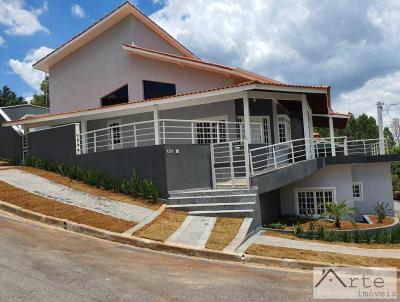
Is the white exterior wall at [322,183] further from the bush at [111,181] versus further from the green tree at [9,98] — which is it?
the green tree at [9,98]

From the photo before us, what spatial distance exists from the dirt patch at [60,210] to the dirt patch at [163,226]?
21.0 inches

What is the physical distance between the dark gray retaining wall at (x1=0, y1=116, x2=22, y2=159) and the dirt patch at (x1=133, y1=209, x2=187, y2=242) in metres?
12.6

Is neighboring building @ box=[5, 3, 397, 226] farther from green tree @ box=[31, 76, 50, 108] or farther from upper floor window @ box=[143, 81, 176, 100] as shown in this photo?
green tree @ box=[31, 76, 50, 108]

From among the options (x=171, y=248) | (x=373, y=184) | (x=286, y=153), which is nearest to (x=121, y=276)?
(x=171, y=248)

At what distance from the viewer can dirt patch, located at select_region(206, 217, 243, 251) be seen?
393 inches

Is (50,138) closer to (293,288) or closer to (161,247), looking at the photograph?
(161,247)

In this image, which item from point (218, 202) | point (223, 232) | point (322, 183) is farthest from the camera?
point (322, 183)

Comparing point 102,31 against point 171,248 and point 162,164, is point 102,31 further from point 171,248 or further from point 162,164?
point 171,248

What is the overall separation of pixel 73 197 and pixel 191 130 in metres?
6.55

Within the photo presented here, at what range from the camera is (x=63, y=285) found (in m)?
6.66

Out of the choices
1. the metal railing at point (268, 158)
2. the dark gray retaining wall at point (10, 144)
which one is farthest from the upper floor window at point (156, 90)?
the dark gray retaining wall at point (10, 144)

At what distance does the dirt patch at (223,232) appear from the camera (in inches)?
393

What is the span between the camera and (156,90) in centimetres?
2045

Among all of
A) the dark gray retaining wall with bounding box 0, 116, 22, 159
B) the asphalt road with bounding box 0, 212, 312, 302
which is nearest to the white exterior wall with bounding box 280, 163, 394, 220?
the asphalt road with bounding box 0, 212, 312, 302
